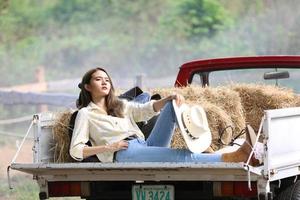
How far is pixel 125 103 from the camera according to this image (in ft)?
28.2

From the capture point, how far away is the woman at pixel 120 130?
791cm

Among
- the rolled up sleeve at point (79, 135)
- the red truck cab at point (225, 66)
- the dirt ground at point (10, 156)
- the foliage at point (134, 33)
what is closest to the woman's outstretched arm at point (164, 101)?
the rolled up sleeve at point (79, 135)

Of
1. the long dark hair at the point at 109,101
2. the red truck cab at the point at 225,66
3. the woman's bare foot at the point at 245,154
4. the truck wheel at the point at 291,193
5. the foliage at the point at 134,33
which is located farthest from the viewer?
the foliage at the point at 134,33

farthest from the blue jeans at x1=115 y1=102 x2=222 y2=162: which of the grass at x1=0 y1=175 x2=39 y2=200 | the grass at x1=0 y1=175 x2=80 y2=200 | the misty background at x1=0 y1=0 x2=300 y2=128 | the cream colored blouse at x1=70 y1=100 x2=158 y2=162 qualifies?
the misty background at x1=0 y1=0 x2=300 y2=128

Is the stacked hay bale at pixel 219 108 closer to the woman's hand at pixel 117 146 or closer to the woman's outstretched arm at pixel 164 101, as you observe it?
the woman's outstretched arm at pixel 164 101

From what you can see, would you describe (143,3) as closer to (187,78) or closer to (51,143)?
(187,78)

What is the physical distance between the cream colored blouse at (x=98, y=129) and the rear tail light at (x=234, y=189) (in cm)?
85

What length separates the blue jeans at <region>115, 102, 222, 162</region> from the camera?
786 cm

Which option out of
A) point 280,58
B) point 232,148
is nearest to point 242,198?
point 232,148

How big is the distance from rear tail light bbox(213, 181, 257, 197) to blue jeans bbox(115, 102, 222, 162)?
8.6 inches

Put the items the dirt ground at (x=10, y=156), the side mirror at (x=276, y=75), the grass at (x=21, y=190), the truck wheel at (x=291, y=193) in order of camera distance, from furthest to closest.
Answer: the dirt ground at (x=10, y=156) < the grass at (x=21, y=190) < the side mirror at (x=276, y=75) < the truck wheel at (x=291, y=193)

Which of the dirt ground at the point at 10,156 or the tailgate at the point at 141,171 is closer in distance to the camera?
the tailgate at the point at 141,171

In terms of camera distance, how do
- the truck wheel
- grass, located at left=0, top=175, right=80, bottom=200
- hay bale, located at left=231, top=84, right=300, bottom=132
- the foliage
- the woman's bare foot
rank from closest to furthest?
the woman's bare foot, the truck wheel, hay bale, located at left=231, top=84, right=300, bottom=132, grass, located at left=0, top=175, right=80, bottom=200, the foliage

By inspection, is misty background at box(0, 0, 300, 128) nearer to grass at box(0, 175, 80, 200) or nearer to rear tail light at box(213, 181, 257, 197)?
grass at box(0, 175, 80, 200)
